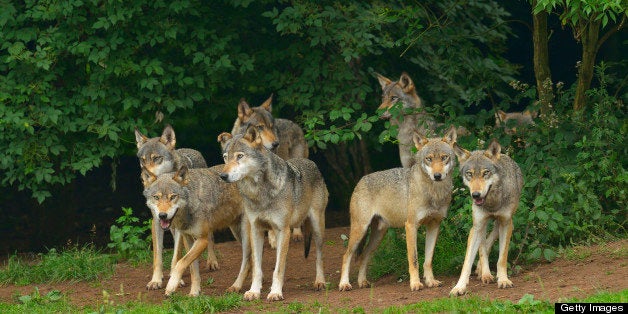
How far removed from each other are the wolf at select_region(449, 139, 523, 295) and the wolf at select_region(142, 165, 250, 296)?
8.92 feet

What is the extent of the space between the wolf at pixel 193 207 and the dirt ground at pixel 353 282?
420mm

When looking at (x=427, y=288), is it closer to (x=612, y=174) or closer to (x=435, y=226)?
(x=435, y=226)

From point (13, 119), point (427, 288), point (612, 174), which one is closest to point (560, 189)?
point (612, 174)

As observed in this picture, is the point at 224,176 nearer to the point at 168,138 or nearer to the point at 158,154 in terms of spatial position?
the point at 158,154

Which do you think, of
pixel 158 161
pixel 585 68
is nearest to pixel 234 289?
pixel 158 161

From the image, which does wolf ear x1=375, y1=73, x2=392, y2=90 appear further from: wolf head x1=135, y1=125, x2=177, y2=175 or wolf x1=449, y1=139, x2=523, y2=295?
wolf x1=449, y1=139, x2=523, y2=295

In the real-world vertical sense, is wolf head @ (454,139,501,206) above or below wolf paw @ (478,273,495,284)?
above

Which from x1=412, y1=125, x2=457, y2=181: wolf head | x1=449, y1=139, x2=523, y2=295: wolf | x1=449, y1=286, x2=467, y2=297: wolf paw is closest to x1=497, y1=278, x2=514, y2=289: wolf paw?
x1=449, y1=139, x2=523, y2=295: wolf

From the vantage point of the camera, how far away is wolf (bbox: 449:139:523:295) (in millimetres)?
10234

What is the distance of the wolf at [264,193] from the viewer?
35.9 ft

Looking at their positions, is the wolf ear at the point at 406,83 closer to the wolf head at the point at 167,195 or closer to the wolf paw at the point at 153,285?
the wolf head at the point at 167,195

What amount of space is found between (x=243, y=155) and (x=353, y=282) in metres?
2.15

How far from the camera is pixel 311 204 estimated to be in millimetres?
11805

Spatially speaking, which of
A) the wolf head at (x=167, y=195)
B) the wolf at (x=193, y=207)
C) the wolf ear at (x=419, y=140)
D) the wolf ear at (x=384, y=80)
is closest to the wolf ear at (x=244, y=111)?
the wolf ear at (x=384, y=80)
